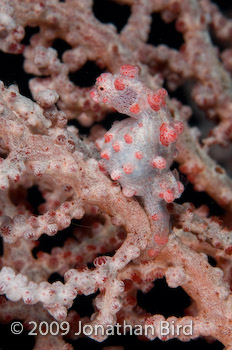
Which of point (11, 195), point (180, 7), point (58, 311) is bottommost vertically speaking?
point (11, 195)

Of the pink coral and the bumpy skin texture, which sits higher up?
the bumpy skin texture

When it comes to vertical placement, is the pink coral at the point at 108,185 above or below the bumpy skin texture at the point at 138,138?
below

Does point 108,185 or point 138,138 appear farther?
point 108,185

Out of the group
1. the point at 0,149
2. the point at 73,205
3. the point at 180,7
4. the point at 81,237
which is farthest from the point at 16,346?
the point at 180,7

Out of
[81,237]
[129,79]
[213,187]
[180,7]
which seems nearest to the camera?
[129,79]

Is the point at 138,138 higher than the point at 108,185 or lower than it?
higher

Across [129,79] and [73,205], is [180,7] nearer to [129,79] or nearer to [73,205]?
[129,79]

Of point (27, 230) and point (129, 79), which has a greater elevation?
point (129, 79)

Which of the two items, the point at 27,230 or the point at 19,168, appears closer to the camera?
the point at 19,168
